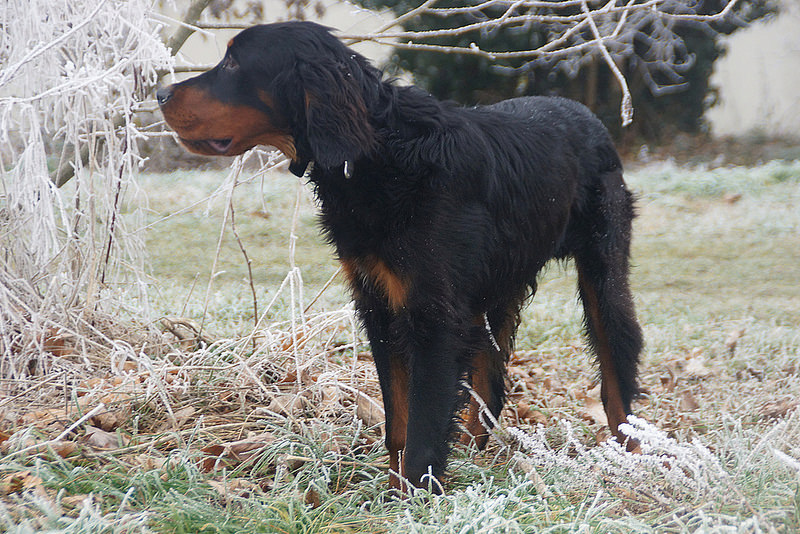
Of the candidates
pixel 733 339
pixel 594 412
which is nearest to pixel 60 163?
pixel 594 412

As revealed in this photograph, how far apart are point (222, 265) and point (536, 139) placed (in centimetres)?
498

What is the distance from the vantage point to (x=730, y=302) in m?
6.38

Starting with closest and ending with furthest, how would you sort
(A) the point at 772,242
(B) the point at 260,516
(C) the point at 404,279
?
1. (B) the point at 260,516
2. (C) the point at 404,279
3. (A) the point at 772,242

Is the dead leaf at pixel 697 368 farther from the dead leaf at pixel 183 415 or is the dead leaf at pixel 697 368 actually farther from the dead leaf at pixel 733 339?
the dead leaf at pixel 183 415

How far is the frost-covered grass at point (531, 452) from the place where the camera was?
220 centimetres

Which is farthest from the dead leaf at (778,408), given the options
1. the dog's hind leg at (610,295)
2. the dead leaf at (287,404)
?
the dead leaf at (287,404)

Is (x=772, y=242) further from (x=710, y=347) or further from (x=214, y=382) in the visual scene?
(x=214, y=382)

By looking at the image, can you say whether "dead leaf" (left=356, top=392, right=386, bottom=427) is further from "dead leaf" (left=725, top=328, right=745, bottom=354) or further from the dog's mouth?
"dead leaf" (left=725, top=328, right=745, bottom=354)

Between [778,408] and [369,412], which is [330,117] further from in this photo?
[778,408]

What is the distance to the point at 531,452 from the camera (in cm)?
299

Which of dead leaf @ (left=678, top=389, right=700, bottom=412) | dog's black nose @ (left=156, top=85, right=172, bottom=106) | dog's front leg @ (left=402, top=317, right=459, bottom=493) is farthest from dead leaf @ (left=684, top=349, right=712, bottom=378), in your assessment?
dog's black nose @ (left=156, top=85, right=172, bottom=106)

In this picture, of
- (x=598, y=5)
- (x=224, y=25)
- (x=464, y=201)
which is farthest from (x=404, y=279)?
(x=598, y=5)

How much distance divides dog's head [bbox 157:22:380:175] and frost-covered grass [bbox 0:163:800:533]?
102 cm

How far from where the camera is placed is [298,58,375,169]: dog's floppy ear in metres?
2.58
